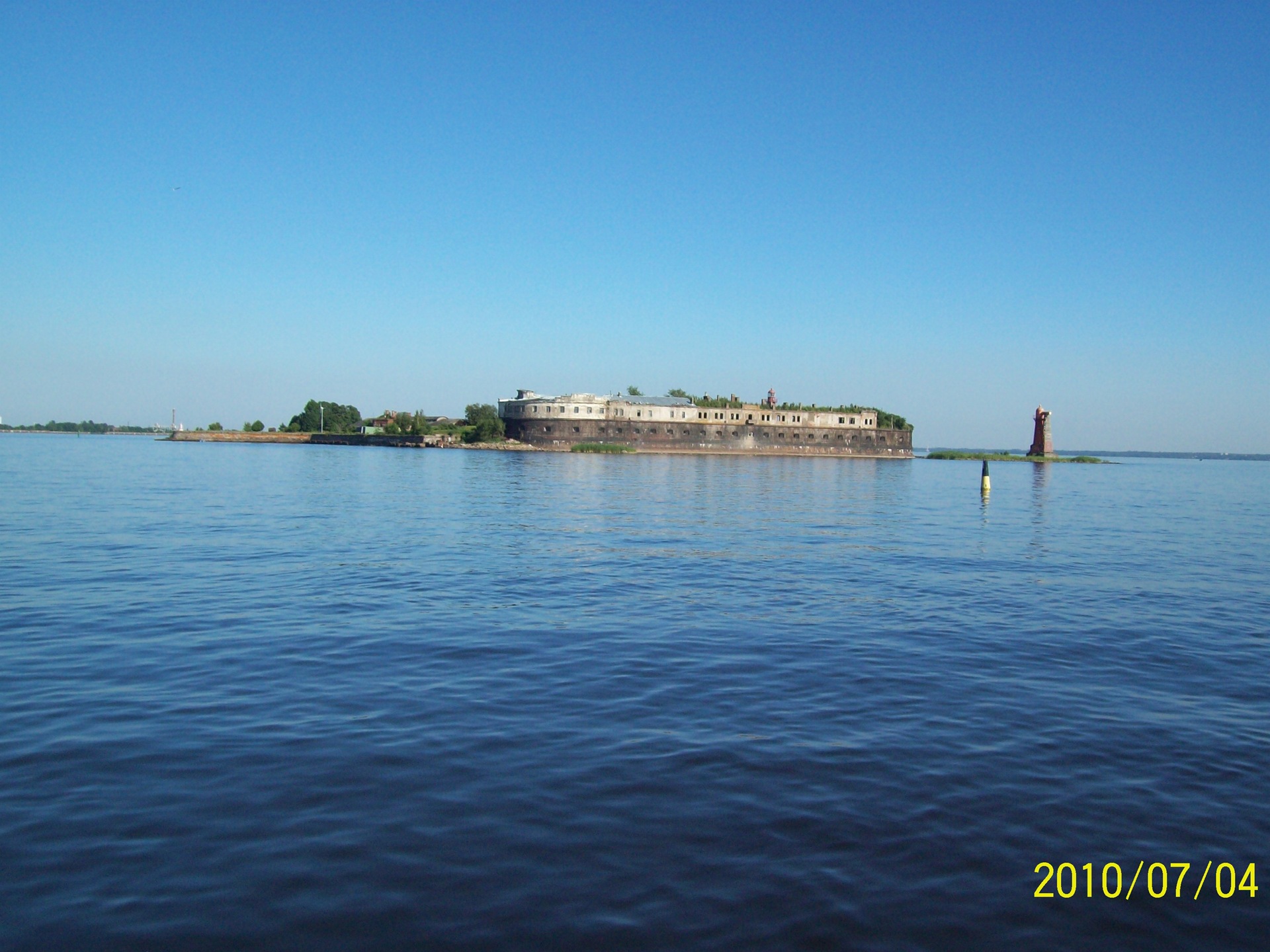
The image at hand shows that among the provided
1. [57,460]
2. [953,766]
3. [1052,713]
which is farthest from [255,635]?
[57,460]

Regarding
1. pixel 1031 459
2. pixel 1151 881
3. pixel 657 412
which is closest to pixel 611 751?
pixel 1151 881

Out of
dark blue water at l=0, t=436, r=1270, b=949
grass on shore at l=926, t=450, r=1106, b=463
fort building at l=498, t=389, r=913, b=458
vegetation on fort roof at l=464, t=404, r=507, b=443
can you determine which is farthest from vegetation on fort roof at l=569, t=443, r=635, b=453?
dark blue water at l=0, t=436, r=1270, b=949

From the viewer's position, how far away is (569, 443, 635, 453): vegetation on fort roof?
13450 centimetres

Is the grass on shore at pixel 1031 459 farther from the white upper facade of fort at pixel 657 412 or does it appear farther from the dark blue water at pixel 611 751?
the dark blue water at pixel 611 751

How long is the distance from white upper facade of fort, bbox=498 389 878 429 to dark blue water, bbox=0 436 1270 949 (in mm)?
117628

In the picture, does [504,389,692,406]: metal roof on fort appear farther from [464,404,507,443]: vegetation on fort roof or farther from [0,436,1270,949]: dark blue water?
[0,436,1270,949]: dark blue water

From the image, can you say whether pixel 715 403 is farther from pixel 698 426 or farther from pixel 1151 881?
pixel 1151 881

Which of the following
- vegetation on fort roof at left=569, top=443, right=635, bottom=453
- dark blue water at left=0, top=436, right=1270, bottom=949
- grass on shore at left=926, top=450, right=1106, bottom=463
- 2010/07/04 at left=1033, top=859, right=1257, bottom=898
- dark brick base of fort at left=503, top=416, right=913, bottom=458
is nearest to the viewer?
dark blue water at left=0, top=436, right=1270, bottom=949

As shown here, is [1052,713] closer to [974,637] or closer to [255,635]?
[974,637]

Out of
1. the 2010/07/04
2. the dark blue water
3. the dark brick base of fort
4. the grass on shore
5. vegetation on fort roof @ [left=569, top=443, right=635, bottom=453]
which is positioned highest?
the dark brick base of fort

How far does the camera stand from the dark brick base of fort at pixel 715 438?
138m

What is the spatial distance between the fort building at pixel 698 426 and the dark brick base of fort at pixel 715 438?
0.38 feet

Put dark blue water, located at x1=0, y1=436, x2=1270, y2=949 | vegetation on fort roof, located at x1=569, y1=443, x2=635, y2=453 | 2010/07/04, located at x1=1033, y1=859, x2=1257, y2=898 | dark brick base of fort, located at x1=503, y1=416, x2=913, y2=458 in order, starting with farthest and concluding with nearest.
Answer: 1. dark brick base of fort, located at x1=503, y1=416, x2=913, y2=458
2. vegetation on fort roof, located at x1=569, y1=443, x2=635, y2=453
3. 2010/07/04, located at x1=1033, y1=859, x2=1257, y2=898
4. dark blue water, located at x1=0, y1=436, x2=1270, y2=949

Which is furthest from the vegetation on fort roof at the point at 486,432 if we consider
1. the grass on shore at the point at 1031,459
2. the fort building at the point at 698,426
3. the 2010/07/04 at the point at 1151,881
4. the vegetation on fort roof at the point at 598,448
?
the 2010/07/04 at the point at 1151,881
